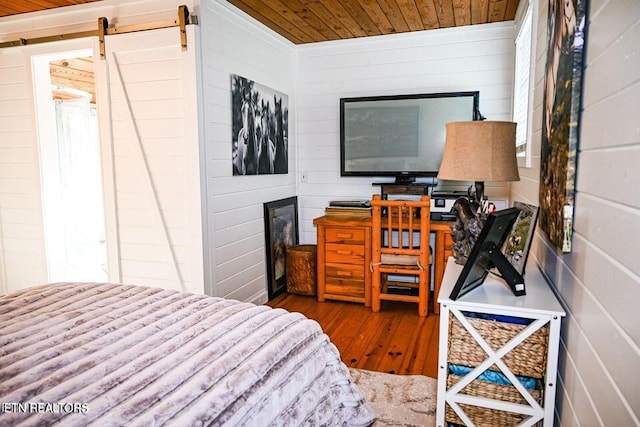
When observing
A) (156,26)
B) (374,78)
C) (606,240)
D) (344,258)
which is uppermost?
(156,26)

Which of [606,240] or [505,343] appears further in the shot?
[505,343]

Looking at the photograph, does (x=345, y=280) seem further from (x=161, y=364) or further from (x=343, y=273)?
(x=161, y=364)

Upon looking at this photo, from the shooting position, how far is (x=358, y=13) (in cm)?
338

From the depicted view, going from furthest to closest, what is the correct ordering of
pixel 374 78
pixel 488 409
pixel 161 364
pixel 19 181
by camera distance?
1. pixel 374 78
2. pixel 19 181
3. pixel 488 409
4. pixel 161 364

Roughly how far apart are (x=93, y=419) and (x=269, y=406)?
0.46 meters

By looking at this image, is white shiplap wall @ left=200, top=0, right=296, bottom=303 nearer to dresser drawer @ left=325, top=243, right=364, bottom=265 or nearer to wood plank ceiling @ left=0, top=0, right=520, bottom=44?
wood plank ceiling @ left=0, top=0, right=520, bottom=44

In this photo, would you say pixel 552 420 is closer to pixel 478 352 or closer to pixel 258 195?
pixel 478 352

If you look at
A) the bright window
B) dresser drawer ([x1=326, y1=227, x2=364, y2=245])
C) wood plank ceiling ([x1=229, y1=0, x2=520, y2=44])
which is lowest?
dresser drawer ([x1=326, y1=227, x2=364, y2=245])

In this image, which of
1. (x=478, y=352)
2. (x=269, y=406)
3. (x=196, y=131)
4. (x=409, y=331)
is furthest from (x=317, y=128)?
(x=269, y=406)

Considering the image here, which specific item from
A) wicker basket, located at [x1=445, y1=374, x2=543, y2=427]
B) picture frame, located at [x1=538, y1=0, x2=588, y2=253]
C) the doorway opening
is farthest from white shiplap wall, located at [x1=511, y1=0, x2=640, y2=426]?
the doorway opening

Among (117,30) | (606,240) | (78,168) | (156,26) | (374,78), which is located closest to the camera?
(606,240)

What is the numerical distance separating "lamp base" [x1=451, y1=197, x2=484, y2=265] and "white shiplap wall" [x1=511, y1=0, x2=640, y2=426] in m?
0.53

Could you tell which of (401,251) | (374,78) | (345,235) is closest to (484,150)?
(401,251)

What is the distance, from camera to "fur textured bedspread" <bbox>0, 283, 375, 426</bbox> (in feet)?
3.32
